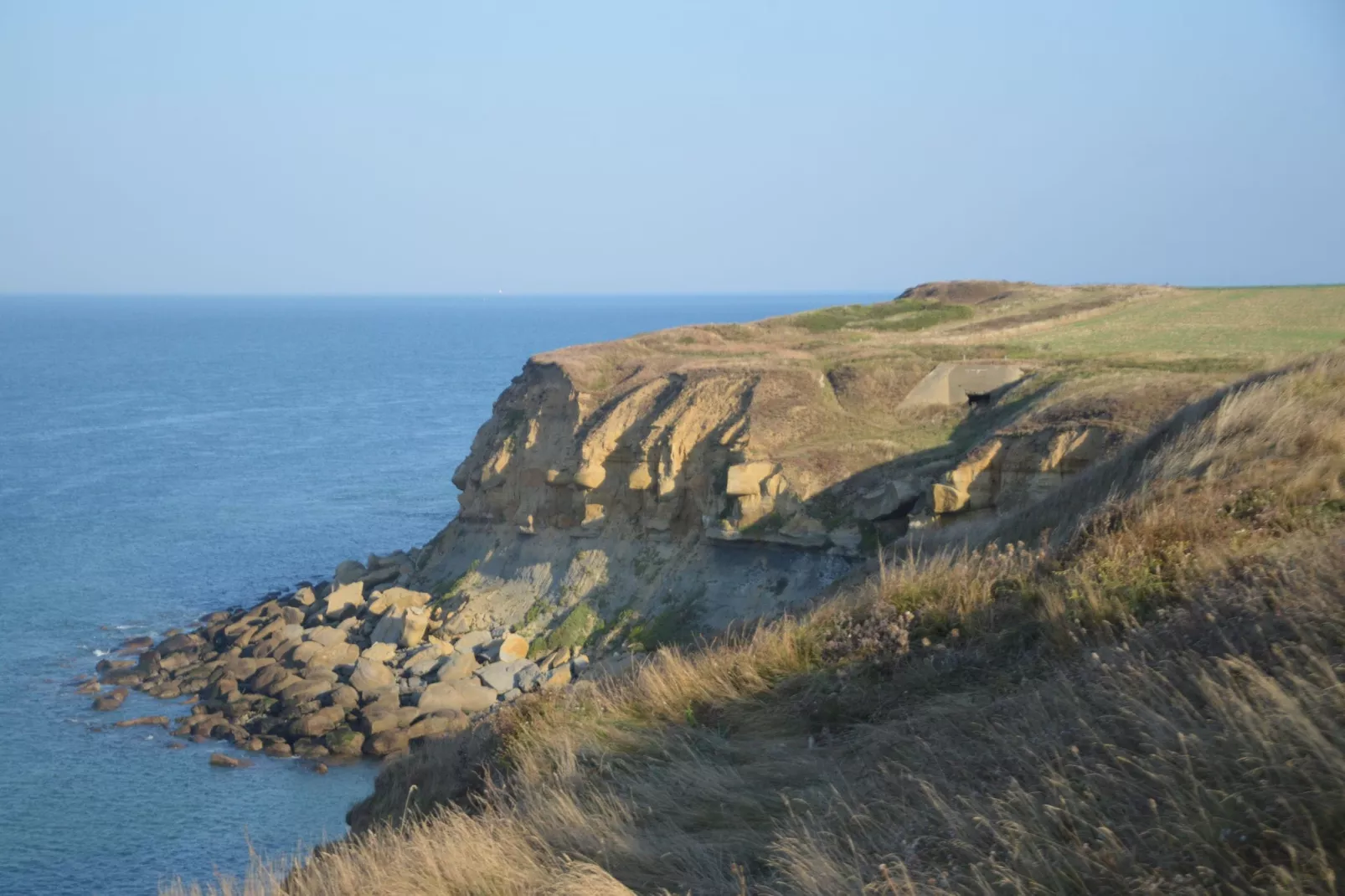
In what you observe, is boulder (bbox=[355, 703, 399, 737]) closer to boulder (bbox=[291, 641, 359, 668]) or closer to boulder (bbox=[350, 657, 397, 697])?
boulder (bbox=[350, 657, 397, 697])

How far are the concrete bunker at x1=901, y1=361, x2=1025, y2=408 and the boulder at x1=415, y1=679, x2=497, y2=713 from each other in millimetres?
14516

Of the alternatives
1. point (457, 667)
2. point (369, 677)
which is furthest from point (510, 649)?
point (369, 677)

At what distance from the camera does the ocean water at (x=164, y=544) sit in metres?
24.4

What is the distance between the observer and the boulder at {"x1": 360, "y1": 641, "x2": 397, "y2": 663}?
109ft

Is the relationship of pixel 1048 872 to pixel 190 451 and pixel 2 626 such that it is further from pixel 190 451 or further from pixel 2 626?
pixel 190 451

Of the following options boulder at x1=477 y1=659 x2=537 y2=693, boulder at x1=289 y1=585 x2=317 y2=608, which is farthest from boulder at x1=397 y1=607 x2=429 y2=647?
boulder at x1=289 y1=585 x2=317 y2=608

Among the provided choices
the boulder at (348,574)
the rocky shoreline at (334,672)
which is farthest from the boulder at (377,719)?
the boulder at (348,574)

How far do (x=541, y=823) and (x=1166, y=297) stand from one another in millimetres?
48899

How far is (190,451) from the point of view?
73.9 m

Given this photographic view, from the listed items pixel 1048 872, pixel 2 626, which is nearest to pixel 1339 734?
pixel 1048 872

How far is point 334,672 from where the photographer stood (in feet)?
108

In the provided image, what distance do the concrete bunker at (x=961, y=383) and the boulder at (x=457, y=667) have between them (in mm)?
14493

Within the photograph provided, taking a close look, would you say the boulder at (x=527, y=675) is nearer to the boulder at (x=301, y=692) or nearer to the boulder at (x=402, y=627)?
the boulder at (x=402, y=627)

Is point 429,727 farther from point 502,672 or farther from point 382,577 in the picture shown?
point 382,577
